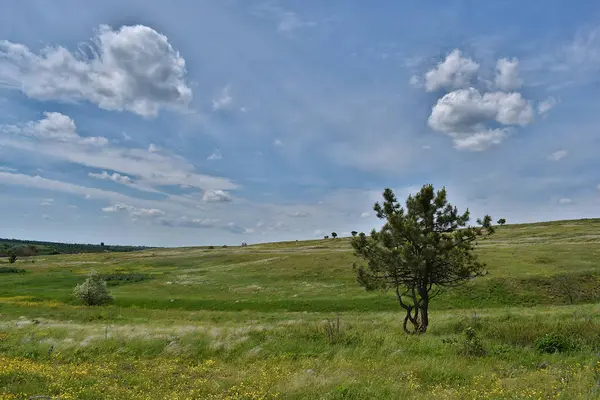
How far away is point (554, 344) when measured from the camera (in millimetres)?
15148

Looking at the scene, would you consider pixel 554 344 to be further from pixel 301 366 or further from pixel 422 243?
pixel 301 366

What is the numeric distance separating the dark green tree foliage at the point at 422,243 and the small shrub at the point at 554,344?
19.6ft

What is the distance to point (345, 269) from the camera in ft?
227

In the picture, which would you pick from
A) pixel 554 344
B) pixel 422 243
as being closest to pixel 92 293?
pixel 422 243

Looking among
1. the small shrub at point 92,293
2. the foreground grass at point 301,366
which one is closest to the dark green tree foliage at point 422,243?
the foreground grass at point 301,366

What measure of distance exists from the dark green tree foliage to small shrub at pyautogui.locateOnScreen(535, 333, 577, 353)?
599 centimetres

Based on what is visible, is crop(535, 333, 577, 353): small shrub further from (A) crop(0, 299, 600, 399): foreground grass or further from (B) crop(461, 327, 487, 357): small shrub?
(B) crop(461, 327, 487, 357): small shrub

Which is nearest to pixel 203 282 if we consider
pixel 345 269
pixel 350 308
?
pixel 345 269

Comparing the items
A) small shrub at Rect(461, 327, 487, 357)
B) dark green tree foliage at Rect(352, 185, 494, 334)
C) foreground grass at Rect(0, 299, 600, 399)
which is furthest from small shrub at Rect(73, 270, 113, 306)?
small shrub at Rect(461, 327, 487, 357)

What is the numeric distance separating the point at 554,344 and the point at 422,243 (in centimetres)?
765

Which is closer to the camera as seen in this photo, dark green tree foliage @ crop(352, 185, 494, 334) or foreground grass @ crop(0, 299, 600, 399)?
foreground grass @ crop(0, 299, 600, 399)

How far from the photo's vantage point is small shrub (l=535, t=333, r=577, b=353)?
1497 centimetres

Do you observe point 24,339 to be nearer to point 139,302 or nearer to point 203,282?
point 139,302

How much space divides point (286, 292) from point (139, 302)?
69.8ft
